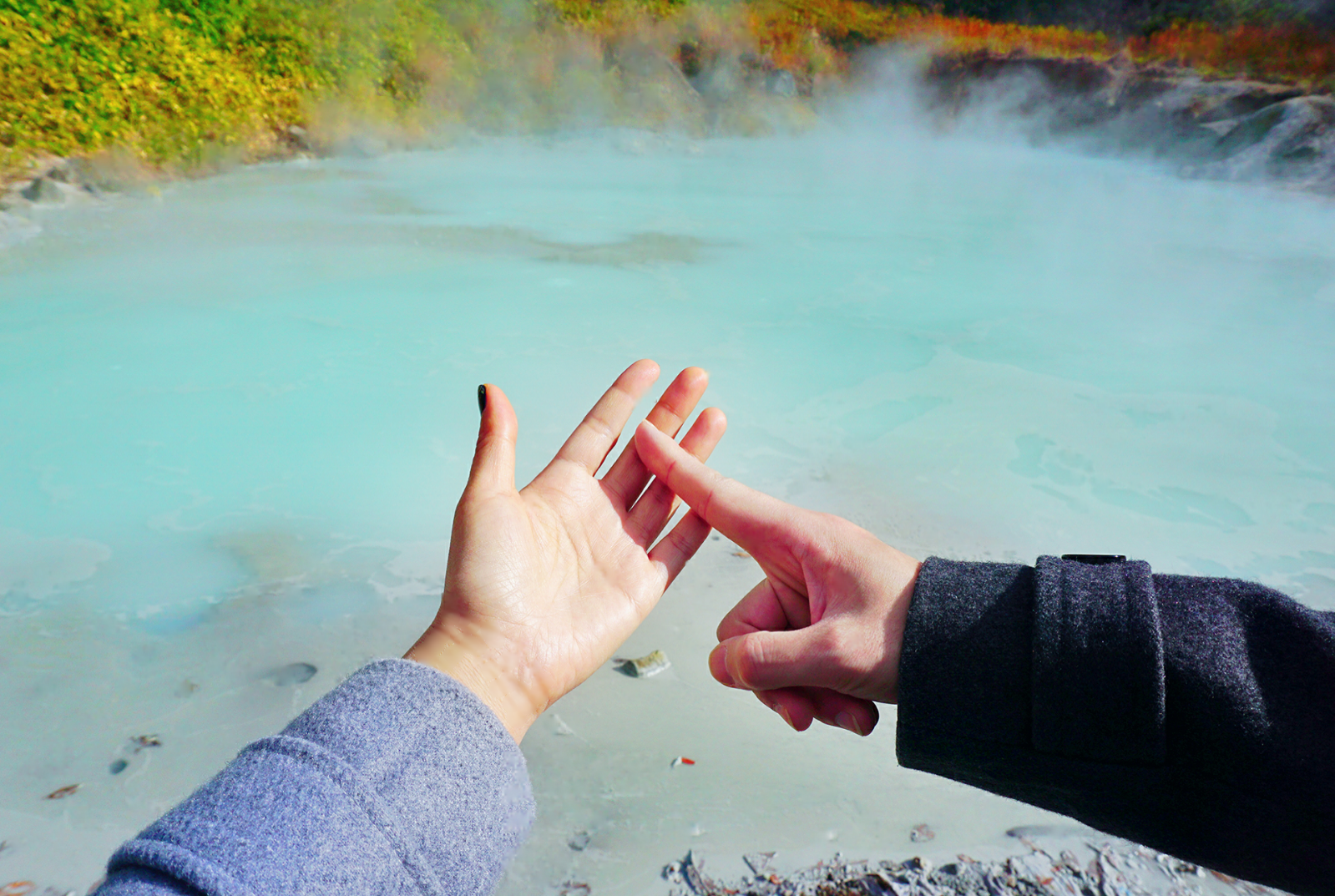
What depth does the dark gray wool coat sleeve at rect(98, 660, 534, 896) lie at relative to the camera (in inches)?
31.4

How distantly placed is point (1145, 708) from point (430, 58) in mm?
11567

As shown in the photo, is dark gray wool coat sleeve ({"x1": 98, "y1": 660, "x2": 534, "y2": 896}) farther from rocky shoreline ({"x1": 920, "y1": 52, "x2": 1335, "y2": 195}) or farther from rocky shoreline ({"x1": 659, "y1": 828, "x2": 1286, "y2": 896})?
rocky shoreline ({"x1": 920, "y1": 52, "x2": 1335, "y2": 195})

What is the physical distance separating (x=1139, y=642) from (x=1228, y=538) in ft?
8.56

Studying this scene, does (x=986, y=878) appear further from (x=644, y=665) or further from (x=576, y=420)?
(x=576, y=420)

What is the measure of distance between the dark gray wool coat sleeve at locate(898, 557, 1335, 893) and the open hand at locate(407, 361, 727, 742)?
1.85ft

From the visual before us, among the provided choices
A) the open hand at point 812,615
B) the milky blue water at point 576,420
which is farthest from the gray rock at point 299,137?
the open hand at point 812,615

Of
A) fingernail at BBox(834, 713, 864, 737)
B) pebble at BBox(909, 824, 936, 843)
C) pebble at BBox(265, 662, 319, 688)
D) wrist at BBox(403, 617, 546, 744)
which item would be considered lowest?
pebble at BBox(909, 824, 936, 843)

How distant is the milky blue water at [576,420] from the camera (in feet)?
6.21

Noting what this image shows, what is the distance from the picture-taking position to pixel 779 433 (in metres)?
3.68

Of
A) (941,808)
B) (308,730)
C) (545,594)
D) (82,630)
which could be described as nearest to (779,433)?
(941,808)

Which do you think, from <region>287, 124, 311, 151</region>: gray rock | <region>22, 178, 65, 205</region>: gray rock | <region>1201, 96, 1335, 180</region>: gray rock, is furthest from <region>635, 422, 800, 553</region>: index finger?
<region>1201, 96, 1335, 180</region>: gray rock

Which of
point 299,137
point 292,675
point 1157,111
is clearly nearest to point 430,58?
point 299,137

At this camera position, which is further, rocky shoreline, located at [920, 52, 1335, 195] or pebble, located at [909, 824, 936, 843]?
rocky shoreline, located at [920, 52, 1335, 195]

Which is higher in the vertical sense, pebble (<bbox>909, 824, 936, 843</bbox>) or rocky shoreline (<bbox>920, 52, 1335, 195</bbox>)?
rocky shoreline (<bbox>920, 52, 1335, 195</bbox>)
